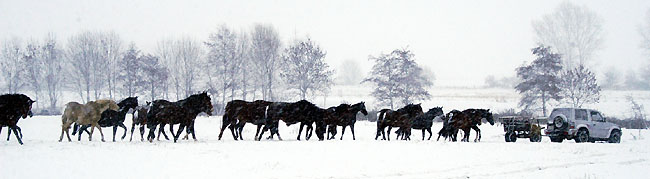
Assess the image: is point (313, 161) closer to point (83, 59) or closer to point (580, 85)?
point (580, 85)

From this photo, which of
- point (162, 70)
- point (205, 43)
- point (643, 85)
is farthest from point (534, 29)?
point (162, 70)

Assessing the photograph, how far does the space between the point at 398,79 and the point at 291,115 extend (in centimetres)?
2891

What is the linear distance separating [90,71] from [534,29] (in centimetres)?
5726

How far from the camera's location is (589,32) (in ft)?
217

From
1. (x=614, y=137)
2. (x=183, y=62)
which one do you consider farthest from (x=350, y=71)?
(x=614, y=137)

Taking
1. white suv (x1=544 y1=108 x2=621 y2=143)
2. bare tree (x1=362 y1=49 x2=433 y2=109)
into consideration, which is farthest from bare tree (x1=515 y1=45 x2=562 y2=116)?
white suv (x1=544 y1=108 x2=621 y2=143)

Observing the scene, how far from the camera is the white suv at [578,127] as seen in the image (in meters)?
23.0

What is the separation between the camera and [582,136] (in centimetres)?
2317

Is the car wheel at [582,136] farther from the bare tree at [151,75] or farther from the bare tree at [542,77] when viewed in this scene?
the bare tree at [151,75]

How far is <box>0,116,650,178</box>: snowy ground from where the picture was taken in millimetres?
10930

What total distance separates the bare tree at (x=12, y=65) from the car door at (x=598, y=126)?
56082 mm

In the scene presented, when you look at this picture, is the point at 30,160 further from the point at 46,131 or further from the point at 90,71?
the point at 90,71

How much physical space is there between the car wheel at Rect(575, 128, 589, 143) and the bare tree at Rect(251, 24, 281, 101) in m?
33.3

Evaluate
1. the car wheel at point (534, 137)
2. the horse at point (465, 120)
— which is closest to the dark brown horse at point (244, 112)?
the horse at point (465, 120)
